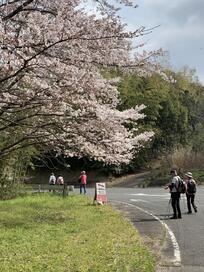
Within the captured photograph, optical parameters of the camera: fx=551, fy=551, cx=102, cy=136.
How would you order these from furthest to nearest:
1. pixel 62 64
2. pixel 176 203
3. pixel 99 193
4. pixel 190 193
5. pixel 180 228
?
pixel 99 193
pixel 190 193
pixel 176 203
pixel 180 228
pixel 62 64

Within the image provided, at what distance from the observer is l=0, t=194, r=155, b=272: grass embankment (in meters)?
9.95

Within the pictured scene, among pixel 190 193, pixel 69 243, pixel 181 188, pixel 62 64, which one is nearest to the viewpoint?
pixel 62 64

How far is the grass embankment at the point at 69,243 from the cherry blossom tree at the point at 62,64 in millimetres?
2665

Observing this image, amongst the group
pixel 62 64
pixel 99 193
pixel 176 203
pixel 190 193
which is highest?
pixel 62 64

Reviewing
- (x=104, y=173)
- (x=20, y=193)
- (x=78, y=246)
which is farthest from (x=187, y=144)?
(x=78, y=246)

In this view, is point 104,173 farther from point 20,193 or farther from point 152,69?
point 152,69

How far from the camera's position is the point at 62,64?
11047mm

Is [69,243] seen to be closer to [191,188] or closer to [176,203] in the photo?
[176,203]

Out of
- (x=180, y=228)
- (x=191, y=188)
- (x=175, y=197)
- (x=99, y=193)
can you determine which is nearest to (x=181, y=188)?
(x=175, y=197)

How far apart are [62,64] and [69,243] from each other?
419 cm

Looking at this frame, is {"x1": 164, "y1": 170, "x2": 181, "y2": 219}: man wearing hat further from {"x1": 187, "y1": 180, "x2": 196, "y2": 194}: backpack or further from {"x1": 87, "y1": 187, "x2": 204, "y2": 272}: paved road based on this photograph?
{"x1": 187, "y1": 180, "x2": 196, "y2": 194}: backpack

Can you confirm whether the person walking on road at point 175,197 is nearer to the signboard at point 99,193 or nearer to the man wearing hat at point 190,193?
the man wearing hat at point 190,193

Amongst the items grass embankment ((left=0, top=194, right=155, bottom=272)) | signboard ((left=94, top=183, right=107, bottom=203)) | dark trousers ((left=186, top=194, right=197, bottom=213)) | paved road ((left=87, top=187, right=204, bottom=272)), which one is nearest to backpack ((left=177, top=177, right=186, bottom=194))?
paved road ((left=87, top=187, right=204, bottom=272))

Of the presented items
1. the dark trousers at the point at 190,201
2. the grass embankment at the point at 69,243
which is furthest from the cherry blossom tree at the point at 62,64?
the dark trousers at the point at 190,201
